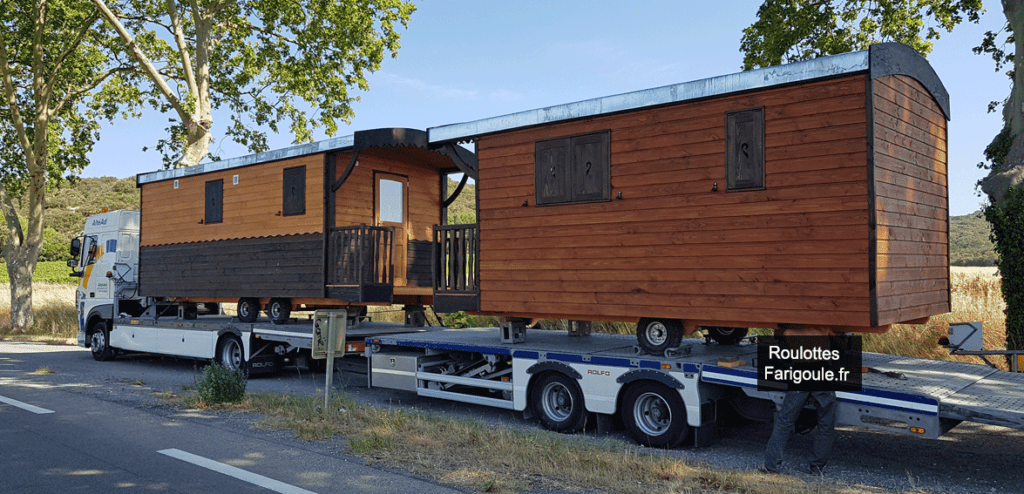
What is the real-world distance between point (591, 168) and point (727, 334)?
267cm

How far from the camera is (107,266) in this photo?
1566 cm

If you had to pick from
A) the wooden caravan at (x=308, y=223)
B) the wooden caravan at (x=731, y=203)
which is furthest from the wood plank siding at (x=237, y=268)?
the wooden caravan at (x=731, y=203)

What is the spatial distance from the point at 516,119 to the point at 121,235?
10508 mm

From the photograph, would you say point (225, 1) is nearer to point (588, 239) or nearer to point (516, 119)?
point (516, 119)

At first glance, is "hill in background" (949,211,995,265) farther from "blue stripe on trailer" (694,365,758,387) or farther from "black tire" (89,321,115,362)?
"black tire" (89,321,115,362)

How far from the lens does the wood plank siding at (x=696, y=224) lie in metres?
6.86

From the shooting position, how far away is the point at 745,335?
943 cm

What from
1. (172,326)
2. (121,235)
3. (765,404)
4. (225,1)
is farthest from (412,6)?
(765,404)

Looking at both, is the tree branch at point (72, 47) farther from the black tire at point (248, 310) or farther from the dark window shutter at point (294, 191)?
the dark window shutter at point (294, 191)

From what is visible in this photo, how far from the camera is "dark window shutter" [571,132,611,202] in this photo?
8539 mm

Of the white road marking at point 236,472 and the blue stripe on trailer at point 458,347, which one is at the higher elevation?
the blue stripe on trailer at point 458,347

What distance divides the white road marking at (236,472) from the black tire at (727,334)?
540 centimetres

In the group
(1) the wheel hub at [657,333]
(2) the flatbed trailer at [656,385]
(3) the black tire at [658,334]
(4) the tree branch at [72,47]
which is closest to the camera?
(2) the flatbed trailer at [656,385]

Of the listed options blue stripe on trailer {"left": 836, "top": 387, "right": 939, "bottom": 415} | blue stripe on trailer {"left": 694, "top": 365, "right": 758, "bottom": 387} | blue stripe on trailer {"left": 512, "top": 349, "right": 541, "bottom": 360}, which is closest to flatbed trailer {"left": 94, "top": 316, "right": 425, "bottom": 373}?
blue stripe on trailer {"left": 512, "top": 349, "right": 541, "bottom": 360}
